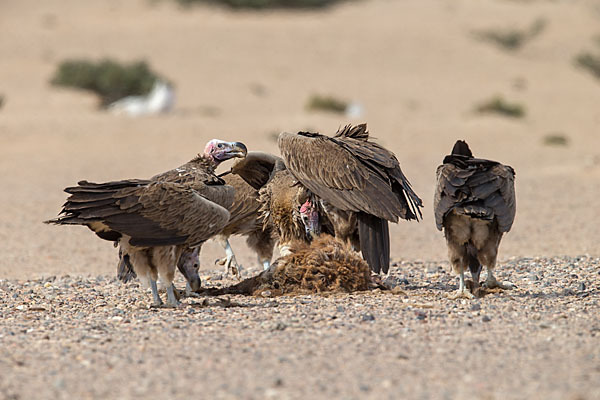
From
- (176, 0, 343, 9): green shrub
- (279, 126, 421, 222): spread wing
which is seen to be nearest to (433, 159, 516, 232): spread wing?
(279, 126, 421, 222): spread wing

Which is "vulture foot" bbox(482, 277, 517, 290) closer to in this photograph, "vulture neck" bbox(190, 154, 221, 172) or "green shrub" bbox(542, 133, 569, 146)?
"vulture neck" bbox(190, 154, 221, 172)

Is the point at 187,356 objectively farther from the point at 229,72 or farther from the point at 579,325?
the point at 229,72

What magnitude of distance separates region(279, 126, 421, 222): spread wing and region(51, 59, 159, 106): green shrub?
2124 cm

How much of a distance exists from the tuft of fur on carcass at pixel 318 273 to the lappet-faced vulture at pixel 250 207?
138 cm

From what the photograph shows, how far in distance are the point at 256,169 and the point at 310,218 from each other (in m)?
1.24

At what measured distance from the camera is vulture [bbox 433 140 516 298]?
7625mm

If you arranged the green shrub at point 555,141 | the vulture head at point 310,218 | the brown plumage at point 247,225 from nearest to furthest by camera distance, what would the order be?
the vulture head at point 310,218 < the brown plumage at point 247,225 < the green shrub at point 555,141

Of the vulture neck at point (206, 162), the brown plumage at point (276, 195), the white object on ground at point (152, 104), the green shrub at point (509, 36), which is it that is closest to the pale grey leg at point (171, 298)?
the brown plumage at point (276, 195)

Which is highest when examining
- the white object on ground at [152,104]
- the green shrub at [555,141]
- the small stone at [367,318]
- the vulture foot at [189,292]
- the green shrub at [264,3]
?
the green shrub at [264,3]

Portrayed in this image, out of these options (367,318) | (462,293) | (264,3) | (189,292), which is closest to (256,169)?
(189,292)

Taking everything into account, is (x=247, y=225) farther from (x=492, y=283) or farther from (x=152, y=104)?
(x=152, y=104)

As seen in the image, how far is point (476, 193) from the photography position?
7.66 metres

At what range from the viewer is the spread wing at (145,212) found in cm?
739

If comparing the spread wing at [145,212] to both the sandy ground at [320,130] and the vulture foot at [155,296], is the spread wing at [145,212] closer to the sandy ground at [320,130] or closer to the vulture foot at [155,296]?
the vulture foot at [155,296]
